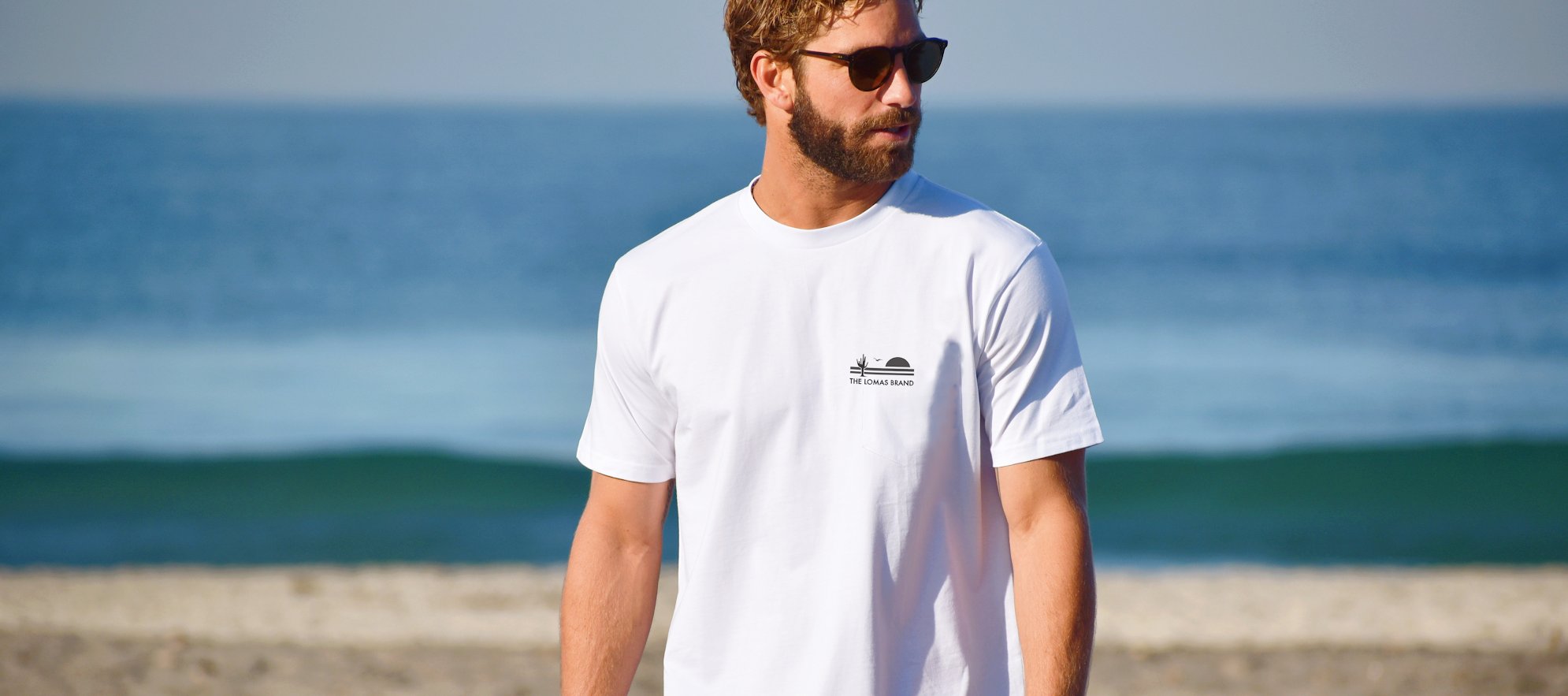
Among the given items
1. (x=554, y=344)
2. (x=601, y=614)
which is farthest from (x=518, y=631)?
(x=554, y=344)

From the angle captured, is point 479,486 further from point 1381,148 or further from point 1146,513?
point 1381,148

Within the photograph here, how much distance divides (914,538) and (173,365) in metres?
23.4

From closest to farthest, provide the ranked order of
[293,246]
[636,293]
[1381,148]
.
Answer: [636,293]
[293,246]
[1381,148]

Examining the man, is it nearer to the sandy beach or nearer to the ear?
the ear

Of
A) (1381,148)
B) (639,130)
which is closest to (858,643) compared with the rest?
(1381,148)

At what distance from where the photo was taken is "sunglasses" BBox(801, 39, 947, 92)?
2.33 meters

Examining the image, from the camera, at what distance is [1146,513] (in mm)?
13609

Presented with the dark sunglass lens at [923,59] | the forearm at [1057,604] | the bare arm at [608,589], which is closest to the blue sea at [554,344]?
the bare arm at [608,589]

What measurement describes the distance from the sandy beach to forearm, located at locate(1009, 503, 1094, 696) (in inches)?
166

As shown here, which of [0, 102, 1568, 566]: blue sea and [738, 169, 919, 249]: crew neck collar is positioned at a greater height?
[738, 169, 919, 249]: crew neck collar

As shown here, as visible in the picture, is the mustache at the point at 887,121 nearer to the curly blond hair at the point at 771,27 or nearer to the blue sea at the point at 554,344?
the curly blond hair at the point at 771,27

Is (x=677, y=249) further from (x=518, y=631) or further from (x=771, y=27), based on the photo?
(x=518, y=631)

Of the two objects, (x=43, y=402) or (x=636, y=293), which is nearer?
(x=636, y=293)

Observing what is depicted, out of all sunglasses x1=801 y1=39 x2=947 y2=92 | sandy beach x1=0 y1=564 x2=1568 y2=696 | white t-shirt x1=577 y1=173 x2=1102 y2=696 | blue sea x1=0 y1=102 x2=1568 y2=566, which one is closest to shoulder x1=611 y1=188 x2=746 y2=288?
white t-shirt x1=577 y1=173 x2=1102 y2=696
